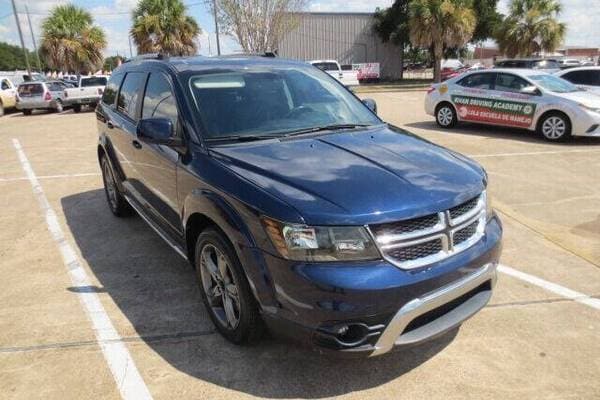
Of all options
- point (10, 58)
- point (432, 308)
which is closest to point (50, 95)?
point (432, 308)

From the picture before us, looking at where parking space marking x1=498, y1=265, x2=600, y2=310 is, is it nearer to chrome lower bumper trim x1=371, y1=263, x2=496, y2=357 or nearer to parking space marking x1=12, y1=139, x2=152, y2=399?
chrome lower bumper trim x1=371, y1=263, x2=496, y2=357

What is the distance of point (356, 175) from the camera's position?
284 cm

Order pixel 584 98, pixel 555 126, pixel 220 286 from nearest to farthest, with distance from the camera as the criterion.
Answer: pixel 220 286 → pixel 584 98 → pixel 555 126

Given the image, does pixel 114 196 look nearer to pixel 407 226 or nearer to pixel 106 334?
pixel 106 334

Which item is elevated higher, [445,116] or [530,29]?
[530,29]

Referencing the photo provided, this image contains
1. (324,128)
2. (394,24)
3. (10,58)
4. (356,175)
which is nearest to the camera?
(356,175)

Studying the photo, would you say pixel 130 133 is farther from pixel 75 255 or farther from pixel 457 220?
pixel 457 220

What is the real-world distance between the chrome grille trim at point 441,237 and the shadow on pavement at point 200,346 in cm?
68

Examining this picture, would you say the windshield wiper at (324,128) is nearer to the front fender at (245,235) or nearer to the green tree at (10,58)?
the front fender at (245,235)

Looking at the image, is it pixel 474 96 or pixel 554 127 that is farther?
pixel 474 96

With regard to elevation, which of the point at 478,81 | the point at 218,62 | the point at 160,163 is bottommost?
the point at 478,81

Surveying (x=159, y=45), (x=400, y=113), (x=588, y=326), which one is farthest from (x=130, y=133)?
(x=159, y=45)

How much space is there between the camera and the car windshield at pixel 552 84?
34.3 feet

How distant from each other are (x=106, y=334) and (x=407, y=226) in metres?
2.19
